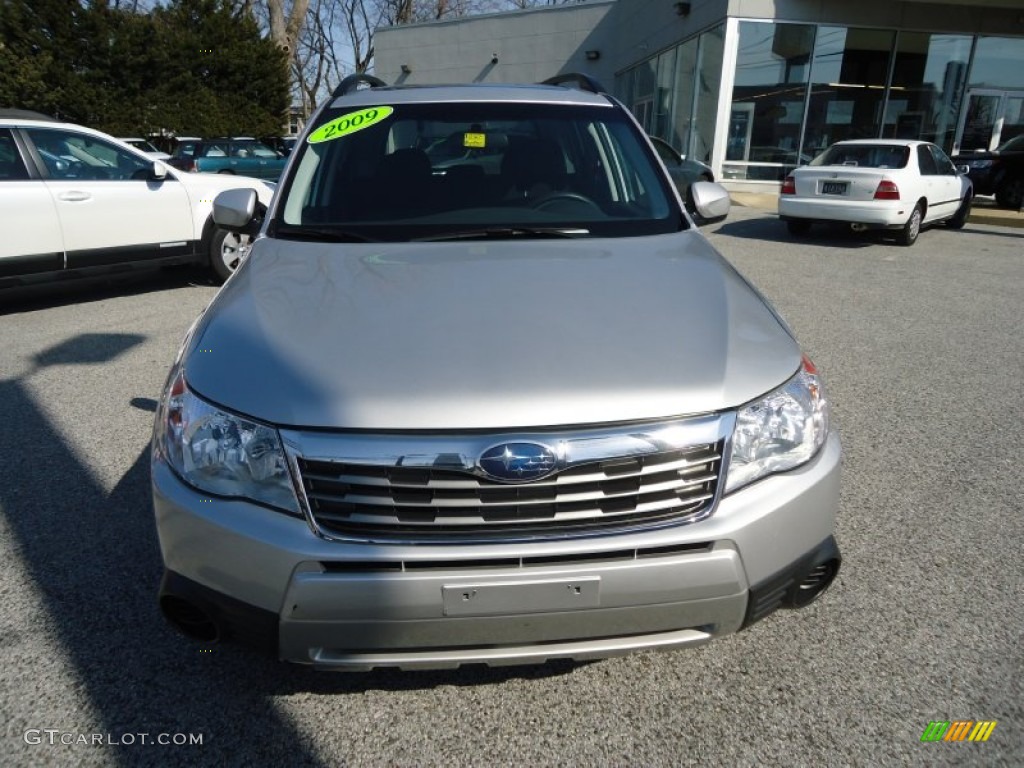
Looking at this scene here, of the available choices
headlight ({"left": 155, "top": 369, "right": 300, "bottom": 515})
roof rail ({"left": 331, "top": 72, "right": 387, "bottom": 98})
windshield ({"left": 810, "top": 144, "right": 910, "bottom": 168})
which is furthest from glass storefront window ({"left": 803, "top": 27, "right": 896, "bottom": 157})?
headlight ({"left": 155, "top": 369, "right": 300, "bottom": 515})

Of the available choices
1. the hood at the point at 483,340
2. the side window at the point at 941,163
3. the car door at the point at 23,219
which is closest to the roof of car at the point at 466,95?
the hood at the point at 483,340

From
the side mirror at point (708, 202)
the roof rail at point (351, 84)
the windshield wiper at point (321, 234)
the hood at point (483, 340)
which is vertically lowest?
the hood at point (483, 340)

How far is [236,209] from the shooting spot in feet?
10.8

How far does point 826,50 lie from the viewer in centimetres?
1703

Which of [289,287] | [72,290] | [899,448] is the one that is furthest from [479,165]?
[72,290]

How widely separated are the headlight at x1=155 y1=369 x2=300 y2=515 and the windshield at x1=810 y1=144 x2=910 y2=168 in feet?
37.6

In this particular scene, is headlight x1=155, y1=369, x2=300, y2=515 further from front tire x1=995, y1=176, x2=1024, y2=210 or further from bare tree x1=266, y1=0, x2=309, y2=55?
bare tree x1=266, y1=0, x2=309, y2=55

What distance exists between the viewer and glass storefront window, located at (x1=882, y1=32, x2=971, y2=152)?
57.4ft

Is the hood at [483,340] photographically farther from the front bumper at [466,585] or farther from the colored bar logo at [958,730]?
the colored bar logo at [958,730]

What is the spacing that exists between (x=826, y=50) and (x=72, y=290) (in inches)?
659

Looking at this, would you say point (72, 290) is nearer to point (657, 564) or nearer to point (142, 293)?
point (142, 293)

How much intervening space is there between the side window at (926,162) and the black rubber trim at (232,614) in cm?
1203

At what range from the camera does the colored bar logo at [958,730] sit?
2.00 m

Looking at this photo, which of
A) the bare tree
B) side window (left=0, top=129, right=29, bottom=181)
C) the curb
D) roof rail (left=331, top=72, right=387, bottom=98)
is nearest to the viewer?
roof rail (left=331, top=72, right=387, bottom=98)
